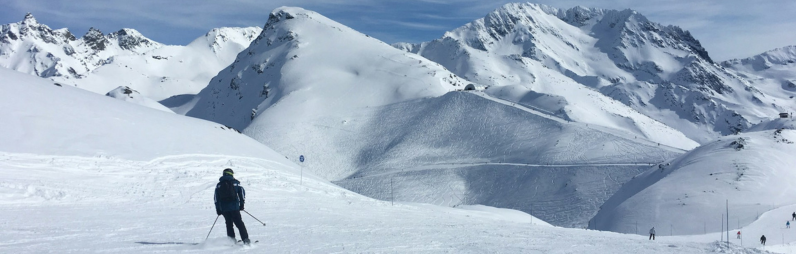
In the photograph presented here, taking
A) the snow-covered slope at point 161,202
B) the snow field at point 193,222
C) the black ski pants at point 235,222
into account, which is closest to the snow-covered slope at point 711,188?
the snow-covered slope at point 161,202

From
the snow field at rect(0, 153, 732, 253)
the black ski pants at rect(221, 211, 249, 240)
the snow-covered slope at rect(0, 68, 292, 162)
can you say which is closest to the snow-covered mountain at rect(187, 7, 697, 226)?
the snow-covered slope at rect(0, 68, 292, 162)

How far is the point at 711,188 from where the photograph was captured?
5050 centimetres

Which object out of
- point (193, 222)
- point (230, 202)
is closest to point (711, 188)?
point (193, 222)

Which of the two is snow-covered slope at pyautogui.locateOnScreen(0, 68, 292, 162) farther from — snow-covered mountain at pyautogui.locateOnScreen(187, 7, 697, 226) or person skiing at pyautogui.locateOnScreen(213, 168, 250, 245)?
snow-covered mountain at pyautogui.locateOnScreen(187, 7, 697, 226)

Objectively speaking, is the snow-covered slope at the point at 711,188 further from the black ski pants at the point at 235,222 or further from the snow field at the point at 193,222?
the black ski pants at the point at 235,222

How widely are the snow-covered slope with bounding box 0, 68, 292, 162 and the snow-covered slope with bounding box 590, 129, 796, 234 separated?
33.2 m

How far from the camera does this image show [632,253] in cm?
1270

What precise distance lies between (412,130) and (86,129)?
71.0 m

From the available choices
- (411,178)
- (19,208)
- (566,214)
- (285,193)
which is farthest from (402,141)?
(19,208)

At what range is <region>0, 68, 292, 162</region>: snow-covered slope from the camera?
27.0 meters

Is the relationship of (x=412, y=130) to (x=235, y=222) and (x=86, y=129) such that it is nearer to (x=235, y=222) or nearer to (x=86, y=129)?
(x=86, y=129)

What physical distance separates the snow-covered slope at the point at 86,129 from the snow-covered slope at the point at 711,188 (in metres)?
33.2

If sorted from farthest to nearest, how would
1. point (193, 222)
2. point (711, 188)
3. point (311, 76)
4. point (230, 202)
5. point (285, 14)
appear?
point (285, 14) → point (311, 76) → point (711, 188) → point (193, 222) → point (230, 202)

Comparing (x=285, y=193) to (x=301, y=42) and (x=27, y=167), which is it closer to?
(x=27, y=167)
